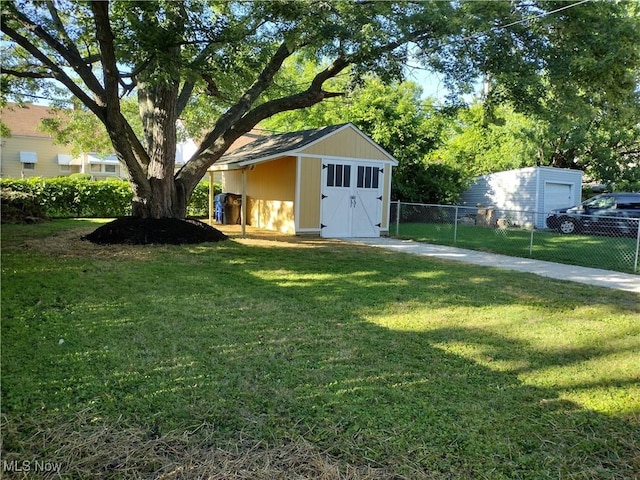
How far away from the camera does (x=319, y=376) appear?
3391mm

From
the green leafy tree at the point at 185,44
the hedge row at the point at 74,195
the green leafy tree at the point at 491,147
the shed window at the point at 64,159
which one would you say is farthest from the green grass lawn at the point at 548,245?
the shed window at the point at 64,159

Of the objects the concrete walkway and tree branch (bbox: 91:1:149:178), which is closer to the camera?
tree branch (bbox: 91:1:149:178)

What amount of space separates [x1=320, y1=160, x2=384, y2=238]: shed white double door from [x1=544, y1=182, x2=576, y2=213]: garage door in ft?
30.5

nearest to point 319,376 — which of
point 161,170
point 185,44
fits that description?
point 185,44

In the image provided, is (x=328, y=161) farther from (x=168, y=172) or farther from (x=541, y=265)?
(x=541, y=265)

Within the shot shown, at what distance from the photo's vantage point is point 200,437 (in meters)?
2.54

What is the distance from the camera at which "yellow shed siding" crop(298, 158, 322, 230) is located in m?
12.9

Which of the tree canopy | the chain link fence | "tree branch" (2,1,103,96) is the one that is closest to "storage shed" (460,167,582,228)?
the chain link fence

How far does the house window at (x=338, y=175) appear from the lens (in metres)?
13.4

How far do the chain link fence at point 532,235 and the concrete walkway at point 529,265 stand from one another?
0.56m

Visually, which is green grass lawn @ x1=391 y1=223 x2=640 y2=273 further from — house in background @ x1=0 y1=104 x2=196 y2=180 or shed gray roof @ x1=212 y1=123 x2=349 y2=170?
house in background @ x1=0 y1=104 x2=196 y2=180

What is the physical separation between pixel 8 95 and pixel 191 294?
11.8m

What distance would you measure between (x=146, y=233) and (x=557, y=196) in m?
17.3

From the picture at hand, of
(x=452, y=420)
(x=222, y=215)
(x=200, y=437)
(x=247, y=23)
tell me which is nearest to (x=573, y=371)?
(x=452, y=420)
